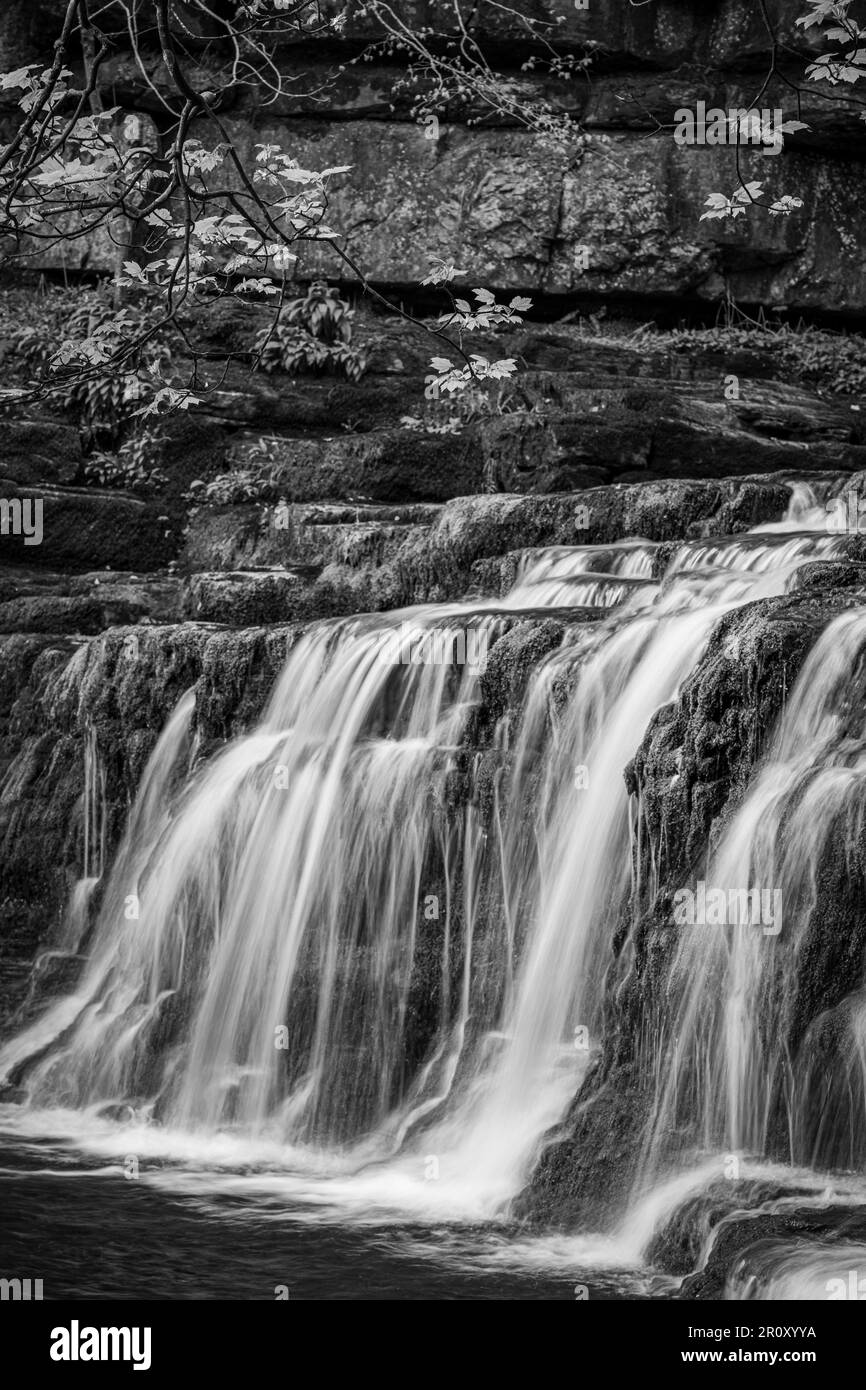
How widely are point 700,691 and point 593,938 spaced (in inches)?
48.5

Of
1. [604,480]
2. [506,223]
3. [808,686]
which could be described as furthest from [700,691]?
[506,223]

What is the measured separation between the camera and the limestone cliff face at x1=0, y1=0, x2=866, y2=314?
1856cm

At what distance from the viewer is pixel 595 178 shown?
18.7 meters

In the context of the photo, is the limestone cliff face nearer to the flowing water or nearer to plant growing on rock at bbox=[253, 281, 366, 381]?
plant growing on rock at bbox=[253, 281, 366, 381]

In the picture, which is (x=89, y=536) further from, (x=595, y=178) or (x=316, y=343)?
(x=595, y=178)

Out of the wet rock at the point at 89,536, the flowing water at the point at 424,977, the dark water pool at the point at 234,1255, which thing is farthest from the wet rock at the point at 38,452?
the dark water pool at the point at 234,1255

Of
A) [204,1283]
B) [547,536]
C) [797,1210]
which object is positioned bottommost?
[204,1283]

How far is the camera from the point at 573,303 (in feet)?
62.5

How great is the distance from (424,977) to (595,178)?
13654 mm

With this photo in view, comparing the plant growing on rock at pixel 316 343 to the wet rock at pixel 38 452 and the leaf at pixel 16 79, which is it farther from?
the leaf at pixel 16 79

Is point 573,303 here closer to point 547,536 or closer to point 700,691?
point 547,536

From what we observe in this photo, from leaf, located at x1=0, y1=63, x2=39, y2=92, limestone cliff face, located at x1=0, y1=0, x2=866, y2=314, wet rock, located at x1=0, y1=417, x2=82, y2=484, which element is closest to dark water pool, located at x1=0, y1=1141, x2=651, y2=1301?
leaf, located at x1=0, y1=63, x2=39, y2=92

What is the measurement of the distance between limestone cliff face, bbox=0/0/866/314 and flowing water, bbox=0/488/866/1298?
9.26 meters
